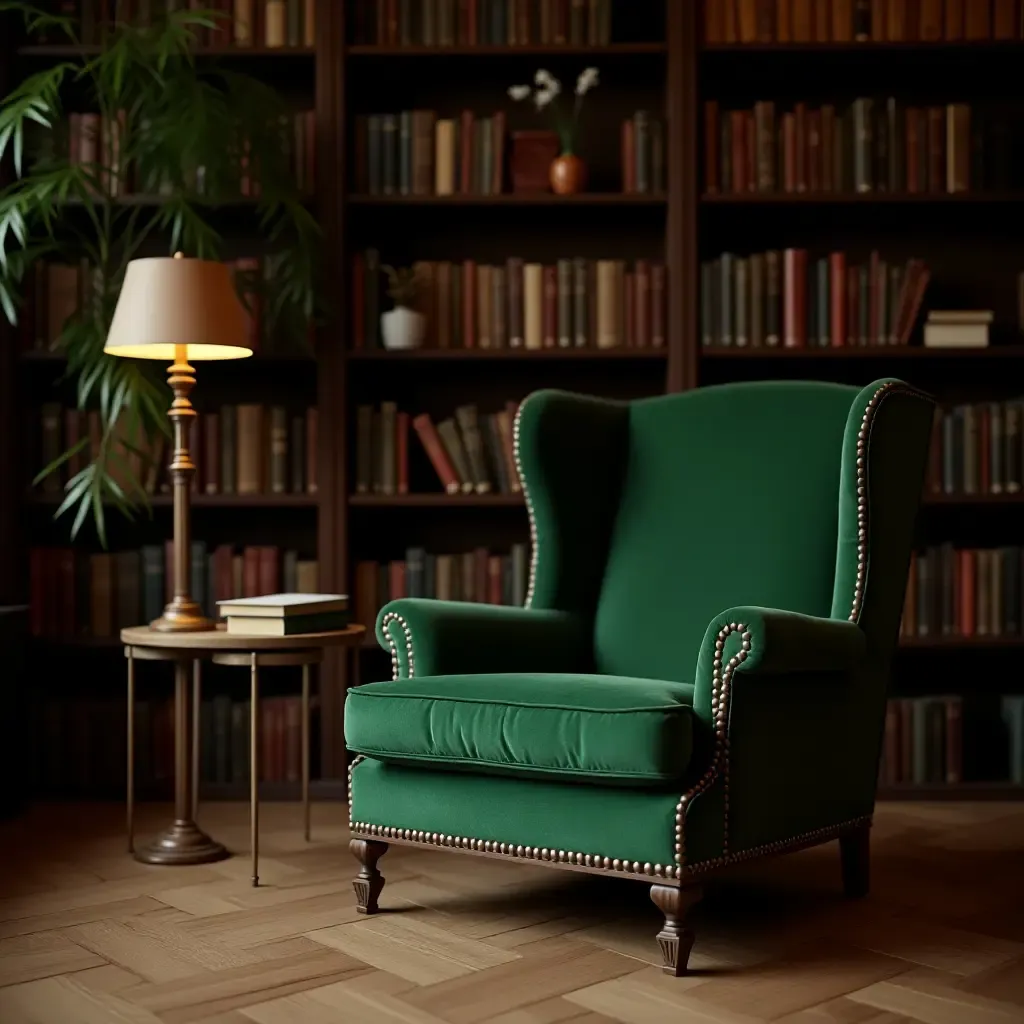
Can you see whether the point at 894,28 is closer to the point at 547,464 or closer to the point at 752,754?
the point at 547,464

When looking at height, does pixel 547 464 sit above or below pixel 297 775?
above

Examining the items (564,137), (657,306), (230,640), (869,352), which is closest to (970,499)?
(869,352)

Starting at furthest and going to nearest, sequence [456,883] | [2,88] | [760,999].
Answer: [2,88] → [456,883] → [760,999]

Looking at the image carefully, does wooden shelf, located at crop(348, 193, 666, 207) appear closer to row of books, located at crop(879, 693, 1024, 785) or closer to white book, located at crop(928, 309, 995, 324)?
white book, located at crop(928, 309, 995, 324)

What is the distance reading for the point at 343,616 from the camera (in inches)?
122

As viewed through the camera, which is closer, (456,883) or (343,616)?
(456,883)

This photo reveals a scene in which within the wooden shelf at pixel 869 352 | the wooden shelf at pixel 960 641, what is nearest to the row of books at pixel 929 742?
the wooden shelf at pixel 960 641

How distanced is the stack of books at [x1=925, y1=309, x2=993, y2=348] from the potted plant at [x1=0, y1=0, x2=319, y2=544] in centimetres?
172

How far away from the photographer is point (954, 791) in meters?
3.85

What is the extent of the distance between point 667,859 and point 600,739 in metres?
0.21

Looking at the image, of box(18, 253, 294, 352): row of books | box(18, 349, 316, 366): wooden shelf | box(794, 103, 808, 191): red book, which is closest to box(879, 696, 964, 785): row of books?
box(794, 103, 808, 191): red book

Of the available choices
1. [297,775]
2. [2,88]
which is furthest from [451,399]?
[2,88]

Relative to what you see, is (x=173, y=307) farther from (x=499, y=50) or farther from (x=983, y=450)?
(x=983, y=450)

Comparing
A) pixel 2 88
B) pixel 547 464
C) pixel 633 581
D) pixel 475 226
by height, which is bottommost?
pixel 633 581
